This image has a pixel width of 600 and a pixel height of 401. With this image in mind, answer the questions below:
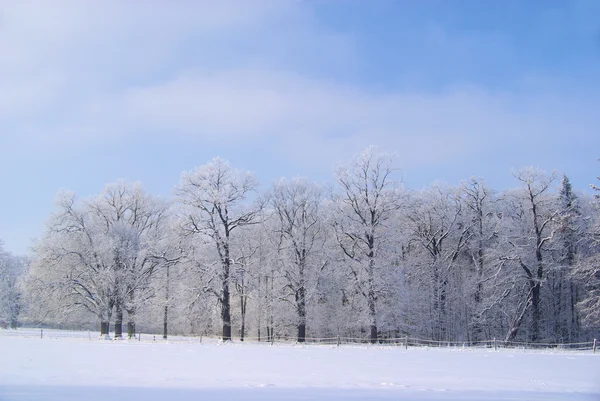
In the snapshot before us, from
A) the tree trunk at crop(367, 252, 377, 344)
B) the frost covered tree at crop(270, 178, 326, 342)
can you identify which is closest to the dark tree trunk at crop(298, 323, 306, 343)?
the frost covered tree at crop(270, 178, 326, 342)

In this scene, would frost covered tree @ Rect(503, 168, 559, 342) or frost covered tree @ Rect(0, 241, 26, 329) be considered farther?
frost covered tree @ Rect(0, 241, 26, 329)

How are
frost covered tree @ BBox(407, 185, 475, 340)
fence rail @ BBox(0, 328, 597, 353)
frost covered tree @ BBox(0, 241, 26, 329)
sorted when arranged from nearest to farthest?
fence rail @ BBox(0, 328, 597, 353)
frost covered tree @ BBox(407, 185, 475, 340)
frost covered tree @ BBox(0, 241, 26, 329)

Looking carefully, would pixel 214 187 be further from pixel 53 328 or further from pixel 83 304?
pixel 53 328

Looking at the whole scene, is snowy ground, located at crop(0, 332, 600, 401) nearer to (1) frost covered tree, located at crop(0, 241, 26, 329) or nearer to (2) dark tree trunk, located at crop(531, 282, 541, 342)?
(2) dark tree trunk, located at crop(531, 282, 541, 342)

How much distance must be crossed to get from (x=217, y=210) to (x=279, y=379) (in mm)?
26236

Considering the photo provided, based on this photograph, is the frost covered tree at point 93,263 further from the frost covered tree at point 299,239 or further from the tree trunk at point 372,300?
the tree trunk at point 372,300

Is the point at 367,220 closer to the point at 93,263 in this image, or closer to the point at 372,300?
the point at 372,300

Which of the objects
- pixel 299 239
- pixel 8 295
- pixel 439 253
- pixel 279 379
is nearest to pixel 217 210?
pixel 299 239

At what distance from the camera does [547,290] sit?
49094 mm

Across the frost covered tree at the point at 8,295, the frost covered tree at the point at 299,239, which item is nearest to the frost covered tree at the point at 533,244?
the frost covered tree at the point at 299,239

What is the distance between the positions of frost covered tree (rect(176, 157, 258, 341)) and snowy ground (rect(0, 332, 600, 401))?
57.1ft

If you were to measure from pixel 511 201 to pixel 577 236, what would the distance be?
7225 mm

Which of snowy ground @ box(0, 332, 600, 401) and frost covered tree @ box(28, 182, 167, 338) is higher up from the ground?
frost covered tree @ box(28, 182, 167, 338)

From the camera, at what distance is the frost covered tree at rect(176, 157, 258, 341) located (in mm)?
40312
